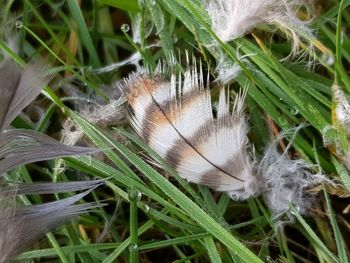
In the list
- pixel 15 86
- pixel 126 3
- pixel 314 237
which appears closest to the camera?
pixel 15 86

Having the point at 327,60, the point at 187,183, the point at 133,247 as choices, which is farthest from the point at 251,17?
the point at 133,247

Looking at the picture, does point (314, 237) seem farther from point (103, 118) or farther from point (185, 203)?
point (103, 118)

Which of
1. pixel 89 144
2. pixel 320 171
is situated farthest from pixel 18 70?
pixel 320 171

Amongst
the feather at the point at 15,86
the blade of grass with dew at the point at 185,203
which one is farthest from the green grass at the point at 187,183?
the feather at the point at 15,86

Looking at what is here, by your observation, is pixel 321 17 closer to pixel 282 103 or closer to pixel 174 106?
pixel 282 103

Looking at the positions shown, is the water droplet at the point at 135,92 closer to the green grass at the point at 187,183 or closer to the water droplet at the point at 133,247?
the green grass at the point at 187,183

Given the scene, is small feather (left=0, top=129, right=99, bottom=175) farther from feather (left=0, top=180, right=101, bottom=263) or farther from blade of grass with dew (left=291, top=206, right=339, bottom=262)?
blade of grass with dew (left=291, top=206, right=339, bottom=262)
